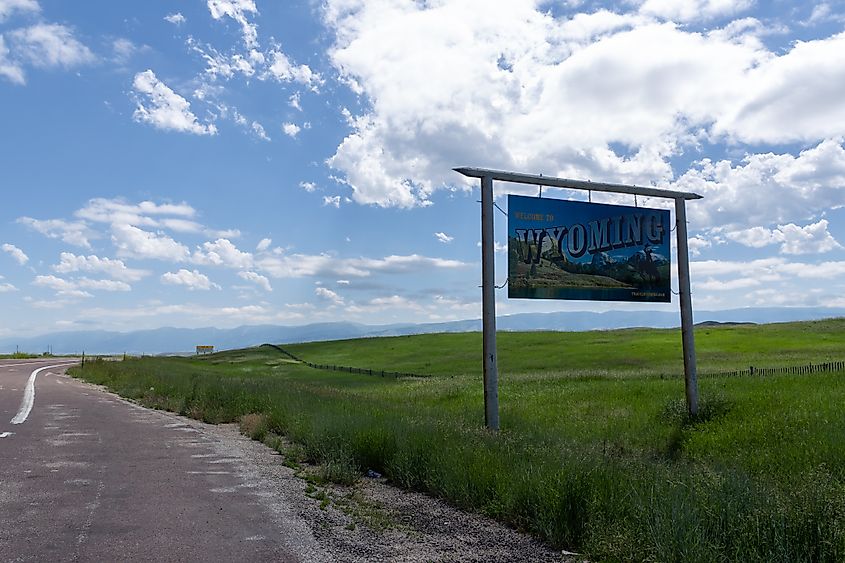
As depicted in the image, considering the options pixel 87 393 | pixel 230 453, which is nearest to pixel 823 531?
pixel 230 453

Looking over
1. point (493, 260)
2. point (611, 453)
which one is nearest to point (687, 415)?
point (611, 453)

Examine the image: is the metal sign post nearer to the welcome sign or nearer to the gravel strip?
the welcome sign

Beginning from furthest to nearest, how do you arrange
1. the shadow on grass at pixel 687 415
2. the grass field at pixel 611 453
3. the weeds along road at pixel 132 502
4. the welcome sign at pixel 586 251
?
1. the shadow on grass at pixel 687 415
2. the welcome sign at pixel 586 251
3. the weeds along road at pixel 132 502
4. the grass field at pixel 611 453

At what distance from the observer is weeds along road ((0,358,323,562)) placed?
259 inches

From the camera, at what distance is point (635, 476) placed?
812 centimetres

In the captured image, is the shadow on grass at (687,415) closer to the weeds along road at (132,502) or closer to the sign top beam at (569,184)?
the sign top beam at (569,184)

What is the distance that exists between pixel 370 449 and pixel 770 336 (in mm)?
64367

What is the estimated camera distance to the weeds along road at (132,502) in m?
6.57

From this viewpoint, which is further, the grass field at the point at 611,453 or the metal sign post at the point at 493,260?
the metal sign post at the point at 493,260

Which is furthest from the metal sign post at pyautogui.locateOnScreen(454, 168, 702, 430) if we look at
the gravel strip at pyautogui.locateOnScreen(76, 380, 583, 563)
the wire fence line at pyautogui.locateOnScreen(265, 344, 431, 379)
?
the wire fence line at pyautogui.locateOnScreen(265, 344, 431, 379)

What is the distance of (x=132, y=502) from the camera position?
27.9ft

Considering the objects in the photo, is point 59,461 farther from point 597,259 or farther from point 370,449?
point 597,259

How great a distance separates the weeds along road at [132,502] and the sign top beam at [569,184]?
7.51m

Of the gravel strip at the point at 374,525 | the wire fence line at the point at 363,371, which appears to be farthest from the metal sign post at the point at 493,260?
the wire fence line at the point at 363,371
